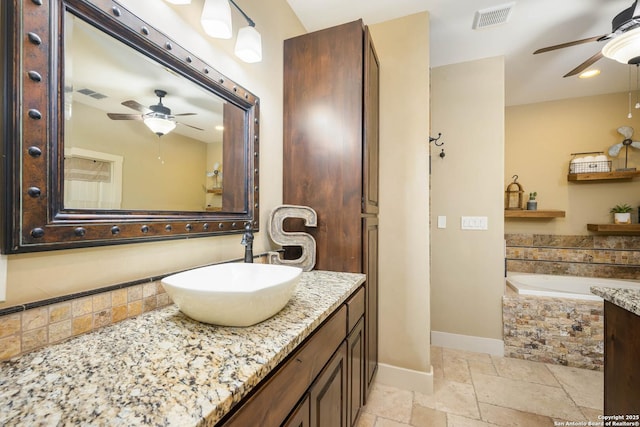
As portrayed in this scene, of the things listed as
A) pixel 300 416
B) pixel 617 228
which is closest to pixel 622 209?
pixel 617 228

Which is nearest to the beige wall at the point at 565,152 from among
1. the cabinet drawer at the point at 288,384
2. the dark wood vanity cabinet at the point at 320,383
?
the dark wood vanity cabinet at the point at 320,383

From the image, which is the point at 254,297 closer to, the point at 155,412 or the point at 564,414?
the point at 155,412

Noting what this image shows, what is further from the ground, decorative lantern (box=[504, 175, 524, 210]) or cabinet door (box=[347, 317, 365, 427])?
decorative lantern (box=[504, 175, 524, 210])

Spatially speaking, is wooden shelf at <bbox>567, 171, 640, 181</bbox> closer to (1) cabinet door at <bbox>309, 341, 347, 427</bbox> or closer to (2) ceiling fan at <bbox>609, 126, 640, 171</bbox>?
(2) ceiling fan at <bbox>609, 126, 640, 171</bbox>

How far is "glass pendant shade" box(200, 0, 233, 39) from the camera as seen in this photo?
3.40 ft

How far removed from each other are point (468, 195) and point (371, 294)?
153cm

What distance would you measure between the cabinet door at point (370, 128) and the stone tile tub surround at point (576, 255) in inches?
100.0

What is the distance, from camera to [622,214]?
116 inches

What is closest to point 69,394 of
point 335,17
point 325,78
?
point 325,78

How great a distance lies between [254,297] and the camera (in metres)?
0.71

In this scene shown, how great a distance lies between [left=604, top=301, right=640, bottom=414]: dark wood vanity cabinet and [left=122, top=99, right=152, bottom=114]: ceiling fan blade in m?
1.94

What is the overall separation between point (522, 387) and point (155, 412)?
2.49 meters

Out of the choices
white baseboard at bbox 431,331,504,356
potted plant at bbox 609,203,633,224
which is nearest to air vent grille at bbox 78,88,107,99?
white baseboard at bbox 431,331,504,356

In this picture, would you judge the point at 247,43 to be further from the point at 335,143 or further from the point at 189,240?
the point at 189,240
